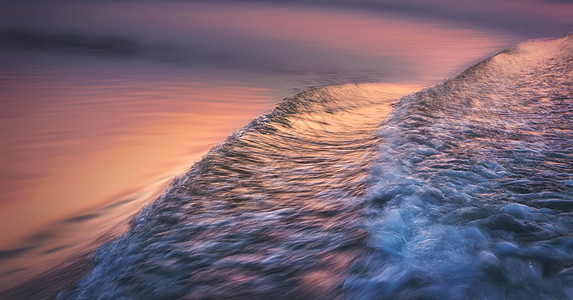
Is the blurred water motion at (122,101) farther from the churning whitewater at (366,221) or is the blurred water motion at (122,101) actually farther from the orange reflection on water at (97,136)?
the churning whitewater at (366,221)

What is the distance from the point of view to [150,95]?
20.6 feet

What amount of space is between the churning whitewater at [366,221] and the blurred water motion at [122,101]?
470 millimetres

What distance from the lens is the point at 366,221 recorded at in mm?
2135

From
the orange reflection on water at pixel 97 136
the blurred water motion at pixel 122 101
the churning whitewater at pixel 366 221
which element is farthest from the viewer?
the orange reflection on water at pixel 97 136

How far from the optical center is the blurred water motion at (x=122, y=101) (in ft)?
9.09

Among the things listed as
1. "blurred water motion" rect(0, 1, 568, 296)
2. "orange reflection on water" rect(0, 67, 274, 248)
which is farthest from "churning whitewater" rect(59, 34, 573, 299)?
"orange reflection on water" rect(0, 67, 274, 248)

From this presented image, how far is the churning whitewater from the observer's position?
176 cm

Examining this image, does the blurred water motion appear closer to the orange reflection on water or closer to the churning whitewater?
the orange reflection on water

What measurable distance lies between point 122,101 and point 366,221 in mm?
4692

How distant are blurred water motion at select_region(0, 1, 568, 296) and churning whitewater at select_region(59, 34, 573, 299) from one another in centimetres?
47

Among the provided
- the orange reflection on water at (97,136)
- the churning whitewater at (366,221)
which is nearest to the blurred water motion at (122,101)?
the orange reflection on water at (97,136)

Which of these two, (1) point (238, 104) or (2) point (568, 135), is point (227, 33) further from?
(2) point (568, 135)

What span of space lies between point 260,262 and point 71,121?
149 inches

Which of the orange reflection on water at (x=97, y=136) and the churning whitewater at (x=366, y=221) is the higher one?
the orange reflection on water at (x=97, y=136)
